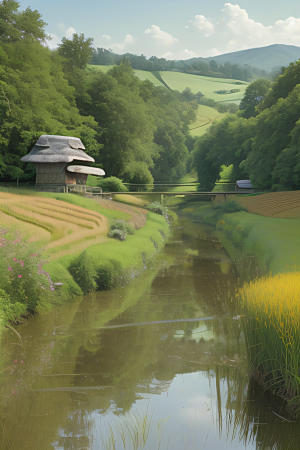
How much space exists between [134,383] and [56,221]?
1095 centimetres

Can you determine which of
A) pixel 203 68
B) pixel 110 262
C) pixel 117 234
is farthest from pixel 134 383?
pixel 203 68

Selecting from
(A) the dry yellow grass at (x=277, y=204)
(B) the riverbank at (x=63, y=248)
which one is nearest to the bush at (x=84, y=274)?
(B) the riverbank at (x=63, y=248)

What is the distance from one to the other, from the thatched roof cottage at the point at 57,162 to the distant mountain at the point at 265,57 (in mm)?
76896

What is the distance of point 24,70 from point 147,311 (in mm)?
26954

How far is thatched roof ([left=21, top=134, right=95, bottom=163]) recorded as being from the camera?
24.4m

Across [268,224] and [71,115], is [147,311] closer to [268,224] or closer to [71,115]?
[268,224]

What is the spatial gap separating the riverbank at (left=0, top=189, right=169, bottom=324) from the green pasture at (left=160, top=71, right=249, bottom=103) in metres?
73.8

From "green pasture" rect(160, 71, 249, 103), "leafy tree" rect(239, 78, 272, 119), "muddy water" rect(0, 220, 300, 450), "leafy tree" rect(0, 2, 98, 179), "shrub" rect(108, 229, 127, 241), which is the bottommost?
"muddy water" rect(0, 220, 300, 450)

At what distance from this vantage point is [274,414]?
5.22 metres

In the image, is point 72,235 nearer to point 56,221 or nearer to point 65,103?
point 56,221

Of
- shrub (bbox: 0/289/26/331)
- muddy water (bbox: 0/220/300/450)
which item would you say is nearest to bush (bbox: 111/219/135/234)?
muddy water (bbox: 0/220/300/450)

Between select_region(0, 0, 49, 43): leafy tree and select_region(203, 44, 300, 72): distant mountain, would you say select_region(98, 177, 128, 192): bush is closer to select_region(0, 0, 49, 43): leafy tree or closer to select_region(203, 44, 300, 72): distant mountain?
select_region(0, 0, 49, 43): leafy tree

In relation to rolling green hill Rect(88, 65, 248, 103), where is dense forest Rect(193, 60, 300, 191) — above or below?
below

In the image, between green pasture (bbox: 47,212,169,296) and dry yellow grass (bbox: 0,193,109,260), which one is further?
dry yellow grass (bbox: 0,193,109,260)
